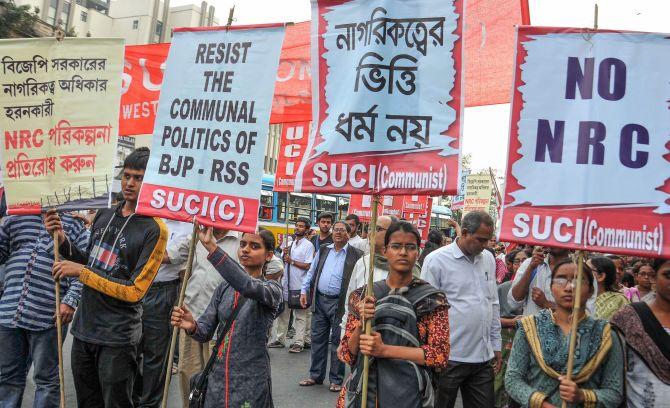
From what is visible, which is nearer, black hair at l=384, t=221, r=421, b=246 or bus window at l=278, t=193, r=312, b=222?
black hair at l=384, t=221, r=421, b=246

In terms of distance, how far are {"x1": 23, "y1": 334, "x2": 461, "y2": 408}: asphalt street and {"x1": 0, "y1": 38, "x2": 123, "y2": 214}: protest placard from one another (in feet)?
7.99

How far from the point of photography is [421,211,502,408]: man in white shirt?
4250mm

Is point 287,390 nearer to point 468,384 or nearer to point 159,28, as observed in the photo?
point 468,384

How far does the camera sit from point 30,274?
4.17m

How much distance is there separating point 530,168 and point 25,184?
333cm

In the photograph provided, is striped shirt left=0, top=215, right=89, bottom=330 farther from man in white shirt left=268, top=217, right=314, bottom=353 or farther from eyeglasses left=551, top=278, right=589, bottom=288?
man in white shirt left=268, top=217, right=314, bottom=353

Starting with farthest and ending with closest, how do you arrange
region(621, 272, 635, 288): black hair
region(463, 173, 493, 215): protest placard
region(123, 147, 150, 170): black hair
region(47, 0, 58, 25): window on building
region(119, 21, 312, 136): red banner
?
region(47, 0, 58, 25): window on building → region(463, 173, 493, 215): protest placard → region(621, 272, 635, 288): black hair → region(119, 21, 312, 136): red banner → region(123, 147, 150, 170): black hair

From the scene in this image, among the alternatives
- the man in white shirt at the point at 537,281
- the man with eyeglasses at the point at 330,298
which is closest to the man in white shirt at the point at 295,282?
the man with eyeglasses at the point at 330,298

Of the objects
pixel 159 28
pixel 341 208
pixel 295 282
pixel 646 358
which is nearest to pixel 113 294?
pixel 646 358

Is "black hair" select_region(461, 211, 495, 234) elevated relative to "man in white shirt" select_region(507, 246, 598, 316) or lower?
elevated

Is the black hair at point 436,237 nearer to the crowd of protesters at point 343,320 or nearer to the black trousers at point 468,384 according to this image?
the crowd of protesters at point 343,320

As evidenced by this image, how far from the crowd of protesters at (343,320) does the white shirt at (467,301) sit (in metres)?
0.01

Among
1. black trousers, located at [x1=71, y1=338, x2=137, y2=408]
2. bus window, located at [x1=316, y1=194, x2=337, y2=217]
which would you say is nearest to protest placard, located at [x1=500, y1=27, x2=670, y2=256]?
black trousers, located at [x1=71, y1=338, x2=137, y2=408]

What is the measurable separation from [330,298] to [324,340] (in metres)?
0.50
